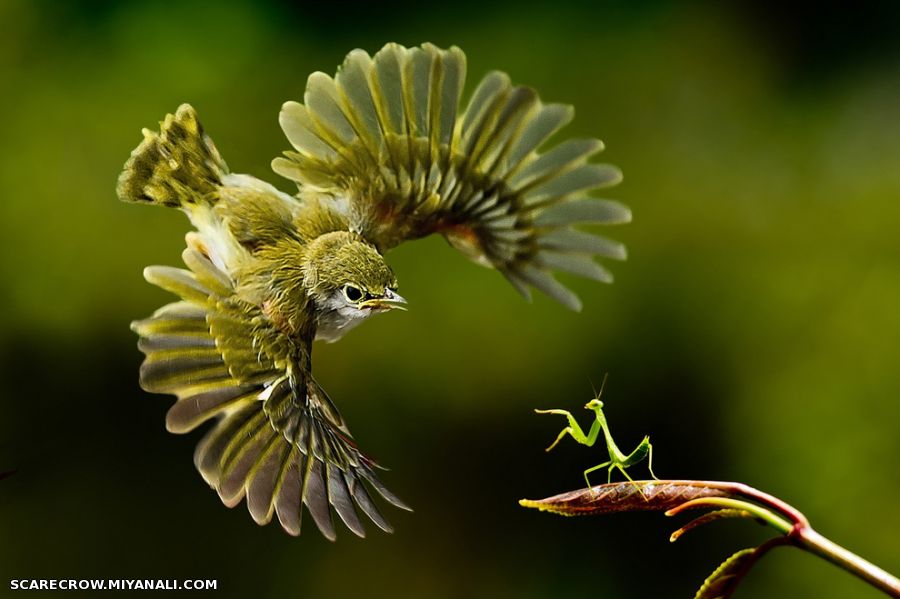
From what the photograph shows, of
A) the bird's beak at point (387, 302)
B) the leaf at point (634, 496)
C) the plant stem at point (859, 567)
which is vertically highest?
the bird's beak at point (387, 302)

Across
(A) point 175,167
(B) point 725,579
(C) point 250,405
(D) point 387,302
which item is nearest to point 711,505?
(B) point 725,579

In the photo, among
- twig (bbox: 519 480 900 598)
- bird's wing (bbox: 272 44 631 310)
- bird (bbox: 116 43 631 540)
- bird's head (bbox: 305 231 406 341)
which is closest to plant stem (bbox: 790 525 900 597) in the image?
twig (bbox: 519 480 900 598)

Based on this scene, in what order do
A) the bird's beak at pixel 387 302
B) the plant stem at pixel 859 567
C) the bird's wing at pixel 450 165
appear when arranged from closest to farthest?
the plant stem at pixel 859 567 → the bird's beak at pixel 387 302 → the bird's wing at pixel 450 165

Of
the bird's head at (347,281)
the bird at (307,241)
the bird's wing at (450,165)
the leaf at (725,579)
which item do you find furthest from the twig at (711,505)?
the bird's wing at (450,165)

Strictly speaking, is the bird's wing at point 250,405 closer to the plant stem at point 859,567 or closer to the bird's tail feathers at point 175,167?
the bird's tail feathers at point 175,167

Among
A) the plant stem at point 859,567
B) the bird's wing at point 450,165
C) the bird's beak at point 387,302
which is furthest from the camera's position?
the bird's wing at point 450,165

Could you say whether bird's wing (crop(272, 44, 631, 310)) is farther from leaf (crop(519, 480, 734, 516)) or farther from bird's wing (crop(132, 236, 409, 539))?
leaf (crop(519, 480, 734, 516))

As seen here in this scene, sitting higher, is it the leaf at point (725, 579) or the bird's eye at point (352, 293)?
the bird's eye at point (352, 293)

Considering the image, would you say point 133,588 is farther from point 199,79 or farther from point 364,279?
point 364,279
